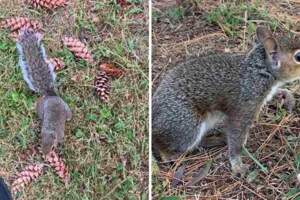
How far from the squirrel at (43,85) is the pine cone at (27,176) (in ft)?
0.16

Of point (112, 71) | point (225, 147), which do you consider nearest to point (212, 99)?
point (225, 147)

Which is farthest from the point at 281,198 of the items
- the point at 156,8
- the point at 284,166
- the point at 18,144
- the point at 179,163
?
the point at 18,144

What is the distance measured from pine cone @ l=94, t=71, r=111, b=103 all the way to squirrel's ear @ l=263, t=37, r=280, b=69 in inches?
16.6

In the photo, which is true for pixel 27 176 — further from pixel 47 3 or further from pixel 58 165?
pixel 47 3

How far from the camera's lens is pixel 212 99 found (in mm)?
1309

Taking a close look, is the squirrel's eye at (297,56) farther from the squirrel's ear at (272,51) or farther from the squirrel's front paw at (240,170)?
the squirrel's front paw at (240,170)

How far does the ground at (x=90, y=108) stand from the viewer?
1.45 m

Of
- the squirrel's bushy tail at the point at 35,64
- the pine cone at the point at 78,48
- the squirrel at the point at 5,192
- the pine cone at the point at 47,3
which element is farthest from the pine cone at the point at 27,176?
the pine cone at the point at 47,3

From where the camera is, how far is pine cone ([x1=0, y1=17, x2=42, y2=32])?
4.99 ft

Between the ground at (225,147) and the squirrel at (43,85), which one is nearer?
the ground at (225,147)

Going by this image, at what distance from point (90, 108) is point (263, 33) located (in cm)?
47

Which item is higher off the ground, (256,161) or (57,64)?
(57,64)

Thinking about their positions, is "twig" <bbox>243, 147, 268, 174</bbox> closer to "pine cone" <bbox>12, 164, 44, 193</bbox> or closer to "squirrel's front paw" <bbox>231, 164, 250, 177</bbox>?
"squirrel's front paw" <bbox>231, 164, 250, 177</bbox>

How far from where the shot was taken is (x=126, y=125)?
1470mm
